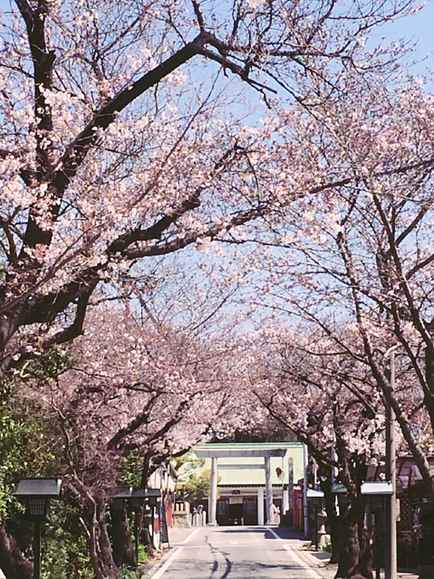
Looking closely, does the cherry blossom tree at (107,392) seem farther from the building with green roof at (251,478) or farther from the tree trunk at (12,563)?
the building with green roof at (251,478)

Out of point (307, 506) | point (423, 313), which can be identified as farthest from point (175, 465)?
point (423, 313)

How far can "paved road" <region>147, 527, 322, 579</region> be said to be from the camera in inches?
965

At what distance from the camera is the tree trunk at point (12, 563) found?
14031 millimetres

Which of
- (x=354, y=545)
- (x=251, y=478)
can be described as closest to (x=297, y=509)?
Result: (x=251, y=478)

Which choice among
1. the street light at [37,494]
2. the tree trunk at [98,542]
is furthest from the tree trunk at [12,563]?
the tree trunk at [98,542]

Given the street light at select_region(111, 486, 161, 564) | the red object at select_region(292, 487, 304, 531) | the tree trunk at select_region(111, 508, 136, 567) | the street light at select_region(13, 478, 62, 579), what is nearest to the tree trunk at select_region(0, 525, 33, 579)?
the street light at select_region(13, 478, 62, 579)

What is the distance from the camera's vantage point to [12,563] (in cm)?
1402

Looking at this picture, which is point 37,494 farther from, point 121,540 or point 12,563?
point 121,540

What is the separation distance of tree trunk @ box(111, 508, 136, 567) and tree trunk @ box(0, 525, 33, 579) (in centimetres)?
953

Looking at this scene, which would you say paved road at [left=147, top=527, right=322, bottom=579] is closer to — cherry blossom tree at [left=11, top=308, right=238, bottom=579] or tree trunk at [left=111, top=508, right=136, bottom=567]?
tree trunk at [left=111, top=508, right=136, bottom=567]

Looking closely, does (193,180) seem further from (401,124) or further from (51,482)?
(51,482)

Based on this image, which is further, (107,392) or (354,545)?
(354,545)

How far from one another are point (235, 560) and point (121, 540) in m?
7.22

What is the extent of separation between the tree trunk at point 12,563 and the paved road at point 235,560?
1027cm
